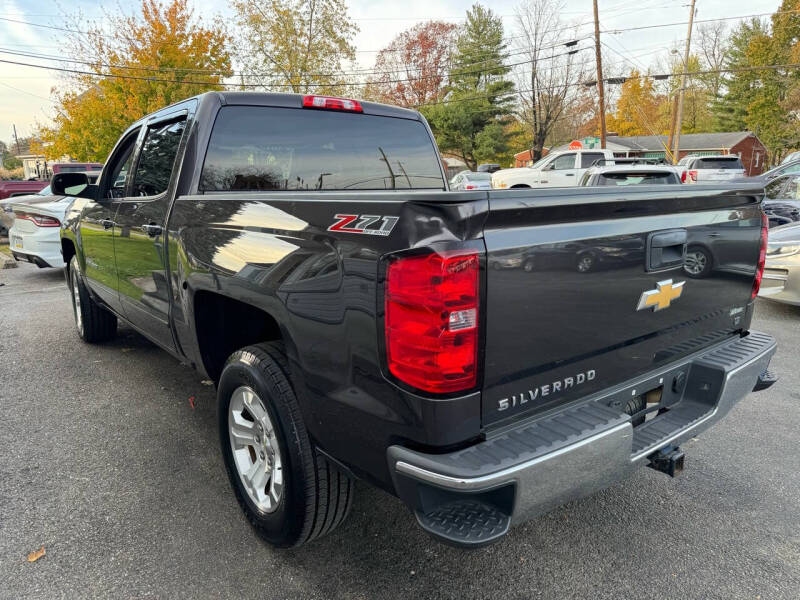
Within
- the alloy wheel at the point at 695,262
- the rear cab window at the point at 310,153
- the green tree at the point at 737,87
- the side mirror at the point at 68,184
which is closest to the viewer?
the alloy wheel at the point at 695,262

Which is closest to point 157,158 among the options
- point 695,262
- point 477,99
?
point 695,262

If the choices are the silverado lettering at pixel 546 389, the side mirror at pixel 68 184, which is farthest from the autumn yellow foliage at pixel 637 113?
the silverado lettering at pixel 546 389

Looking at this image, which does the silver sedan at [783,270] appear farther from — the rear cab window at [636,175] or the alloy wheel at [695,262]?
the alloy wheel at [695,262]

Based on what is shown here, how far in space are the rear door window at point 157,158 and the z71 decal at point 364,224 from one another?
1.80 metres

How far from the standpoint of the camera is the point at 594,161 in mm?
19656

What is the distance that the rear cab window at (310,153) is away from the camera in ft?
10.2

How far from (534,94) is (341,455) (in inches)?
2071

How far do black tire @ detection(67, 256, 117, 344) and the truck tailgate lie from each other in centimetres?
472

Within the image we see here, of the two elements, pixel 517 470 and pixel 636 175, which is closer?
pixel 517 470

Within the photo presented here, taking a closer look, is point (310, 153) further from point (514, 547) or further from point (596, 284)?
point (514, 547)

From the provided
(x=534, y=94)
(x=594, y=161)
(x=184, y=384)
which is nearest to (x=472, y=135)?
(x=534, y=94)

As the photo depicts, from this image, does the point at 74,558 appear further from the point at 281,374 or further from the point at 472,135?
the point at 472,135

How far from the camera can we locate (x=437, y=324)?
166 centimetres

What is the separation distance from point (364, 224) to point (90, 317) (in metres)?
4.66
